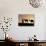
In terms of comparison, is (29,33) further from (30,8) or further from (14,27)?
(30,8)

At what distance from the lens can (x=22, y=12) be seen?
5.78 meters

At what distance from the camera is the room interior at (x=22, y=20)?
575 centimetres

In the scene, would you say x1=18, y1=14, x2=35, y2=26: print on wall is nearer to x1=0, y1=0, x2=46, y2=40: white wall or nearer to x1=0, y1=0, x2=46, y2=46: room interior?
x1=0, y1=0, x2=46, y2=46: room interior

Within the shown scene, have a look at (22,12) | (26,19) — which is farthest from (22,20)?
(22,12)

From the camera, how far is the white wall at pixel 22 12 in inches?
227

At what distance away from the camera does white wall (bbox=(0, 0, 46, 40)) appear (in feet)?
18.9

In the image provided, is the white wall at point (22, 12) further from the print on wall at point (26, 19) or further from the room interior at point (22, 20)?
the print on wall at point (26, 19)

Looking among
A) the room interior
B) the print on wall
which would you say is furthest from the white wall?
the print on wall

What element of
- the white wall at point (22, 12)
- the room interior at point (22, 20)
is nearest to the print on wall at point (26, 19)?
the room interior at point (22, 20)

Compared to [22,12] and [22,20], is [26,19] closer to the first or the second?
[22,20]

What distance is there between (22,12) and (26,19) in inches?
13.0

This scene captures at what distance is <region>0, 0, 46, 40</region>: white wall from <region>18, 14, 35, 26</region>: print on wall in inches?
4.8

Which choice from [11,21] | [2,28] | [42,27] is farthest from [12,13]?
[42,27]

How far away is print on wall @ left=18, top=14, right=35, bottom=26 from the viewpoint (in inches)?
227
